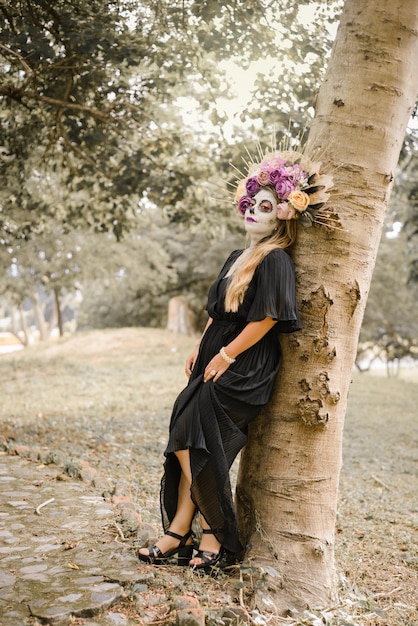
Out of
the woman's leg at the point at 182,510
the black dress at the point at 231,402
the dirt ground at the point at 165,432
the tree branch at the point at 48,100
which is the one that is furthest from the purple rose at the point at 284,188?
the tree branch at the point at 48,100

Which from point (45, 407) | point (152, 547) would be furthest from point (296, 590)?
point (45, 407)

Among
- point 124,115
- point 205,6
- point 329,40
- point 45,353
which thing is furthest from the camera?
point 45,353

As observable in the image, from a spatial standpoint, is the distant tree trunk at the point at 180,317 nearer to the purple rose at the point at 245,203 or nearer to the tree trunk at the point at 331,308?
the purple rose at the point at 245,203

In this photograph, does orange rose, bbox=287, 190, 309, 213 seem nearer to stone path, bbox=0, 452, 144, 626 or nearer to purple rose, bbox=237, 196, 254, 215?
purple rose, bbox=237, 196, 254, 215

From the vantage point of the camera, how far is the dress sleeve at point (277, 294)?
3.31 m

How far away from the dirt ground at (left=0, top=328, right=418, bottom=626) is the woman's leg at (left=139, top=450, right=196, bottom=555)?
336 mm

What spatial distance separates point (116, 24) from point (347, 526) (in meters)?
5.05

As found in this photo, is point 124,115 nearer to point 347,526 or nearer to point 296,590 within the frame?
point 347,526

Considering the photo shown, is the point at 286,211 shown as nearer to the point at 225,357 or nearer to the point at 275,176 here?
the point at 275,176

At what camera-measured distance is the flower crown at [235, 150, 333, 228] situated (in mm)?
3424

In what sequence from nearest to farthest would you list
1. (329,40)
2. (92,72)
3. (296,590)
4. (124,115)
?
(296,590)
(329,40)
(92,72)
(124,115)

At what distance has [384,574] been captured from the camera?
4.08m

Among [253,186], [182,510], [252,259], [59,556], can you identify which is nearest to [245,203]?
[253,186]

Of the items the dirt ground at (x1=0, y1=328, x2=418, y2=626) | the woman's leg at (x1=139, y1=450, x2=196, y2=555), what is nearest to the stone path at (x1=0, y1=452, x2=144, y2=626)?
the woman's leg at (x1=139, y1=450, x2=196, y2=555)
